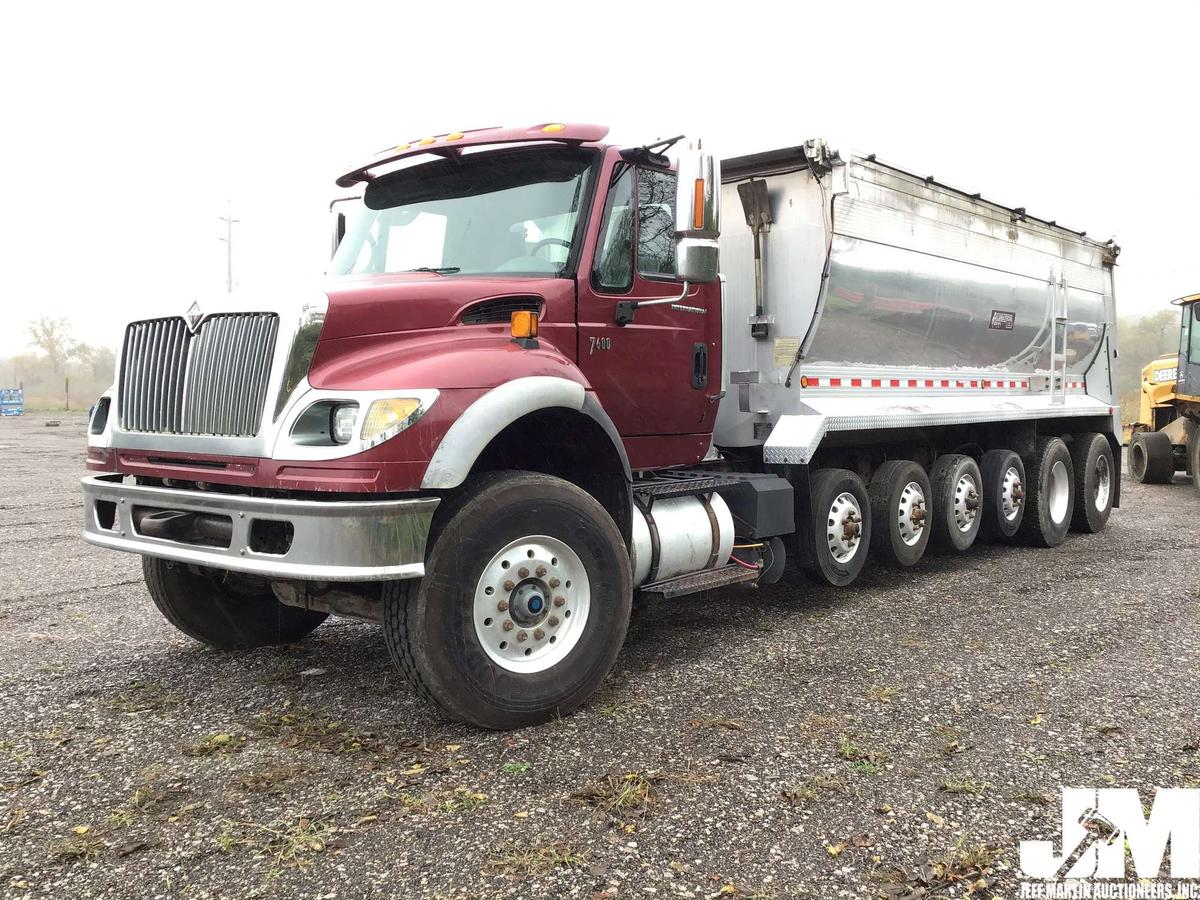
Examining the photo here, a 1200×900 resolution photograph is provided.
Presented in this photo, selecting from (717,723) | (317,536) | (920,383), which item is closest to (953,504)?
(920,383)

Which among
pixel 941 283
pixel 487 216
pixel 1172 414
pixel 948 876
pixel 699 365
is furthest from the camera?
pixel 1172 414

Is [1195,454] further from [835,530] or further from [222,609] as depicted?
[222,609]

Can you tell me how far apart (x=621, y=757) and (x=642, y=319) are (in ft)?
7.76

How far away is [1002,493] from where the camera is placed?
8.70m

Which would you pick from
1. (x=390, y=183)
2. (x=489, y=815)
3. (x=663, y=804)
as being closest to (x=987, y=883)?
(x=663, y=804)

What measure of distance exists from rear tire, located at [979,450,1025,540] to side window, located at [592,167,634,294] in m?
5.06

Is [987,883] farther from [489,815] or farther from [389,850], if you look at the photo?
[389,850]

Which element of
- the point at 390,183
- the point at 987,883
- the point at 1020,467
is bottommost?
the point at 987,883

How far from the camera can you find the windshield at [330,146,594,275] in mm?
4824

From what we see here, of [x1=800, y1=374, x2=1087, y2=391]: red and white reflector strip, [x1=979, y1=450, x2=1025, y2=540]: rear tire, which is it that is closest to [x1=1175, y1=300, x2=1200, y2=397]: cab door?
[x1=800, y1=374, x2=1087, y2=391]: red and white reflector strip

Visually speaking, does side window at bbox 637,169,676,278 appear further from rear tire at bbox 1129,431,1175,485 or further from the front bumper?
rear tire at bbox 1129,431,1175,485

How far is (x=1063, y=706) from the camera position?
14.8 feet

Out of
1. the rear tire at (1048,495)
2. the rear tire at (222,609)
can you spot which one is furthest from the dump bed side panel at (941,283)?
the rear tire at (222,609)

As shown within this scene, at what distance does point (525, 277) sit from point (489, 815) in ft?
8.16
